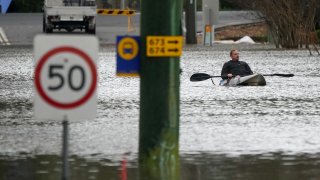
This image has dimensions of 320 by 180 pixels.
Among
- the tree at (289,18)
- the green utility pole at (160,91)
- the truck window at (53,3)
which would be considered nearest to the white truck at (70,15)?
the truck window at (53,3)

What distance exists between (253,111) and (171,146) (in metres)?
8.84

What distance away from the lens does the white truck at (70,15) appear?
1969 inches

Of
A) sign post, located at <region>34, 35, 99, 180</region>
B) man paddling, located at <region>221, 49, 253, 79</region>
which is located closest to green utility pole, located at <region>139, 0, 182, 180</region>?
sign post, located at <region>34, 35, 99, 180</region>

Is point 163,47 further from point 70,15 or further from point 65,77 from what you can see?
point 70,15

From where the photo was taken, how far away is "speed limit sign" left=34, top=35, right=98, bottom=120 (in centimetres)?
826

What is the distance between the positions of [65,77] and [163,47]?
1568 mm

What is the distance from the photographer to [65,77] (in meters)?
8.28

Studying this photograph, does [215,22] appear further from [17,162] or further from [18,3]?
[17,162]

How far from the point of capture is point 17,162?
12.2 meters

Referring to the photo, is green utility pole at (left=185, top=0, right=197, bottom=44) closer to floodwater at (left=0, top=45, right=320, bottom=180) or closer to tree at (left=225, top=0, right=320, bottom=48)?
tree at (left=225, top=0, right=320, bottom=48)

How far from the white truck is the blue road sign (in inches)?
1585

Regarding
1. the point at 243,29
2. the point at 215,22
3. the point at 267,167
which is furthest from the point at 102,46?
the point at 267,167

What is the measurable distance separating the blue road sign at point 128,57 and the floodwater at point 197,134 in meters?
1.68

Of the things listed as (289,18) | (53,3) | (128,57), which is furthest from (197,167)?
Answer: (53,3)
